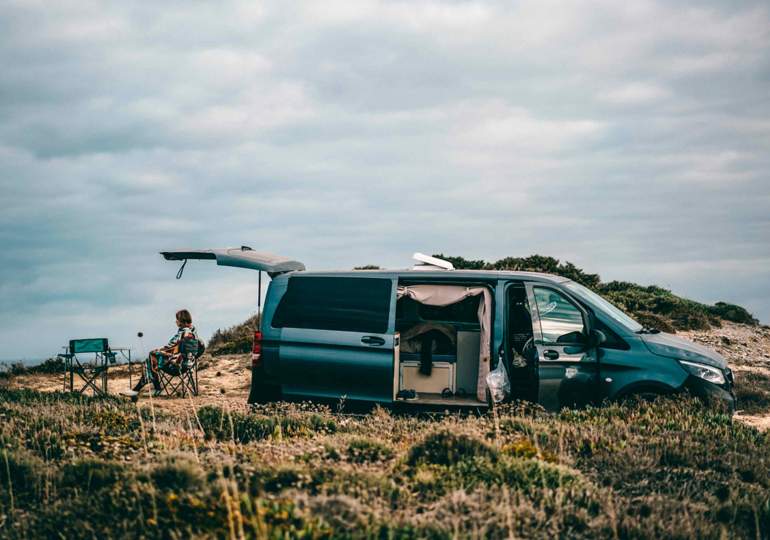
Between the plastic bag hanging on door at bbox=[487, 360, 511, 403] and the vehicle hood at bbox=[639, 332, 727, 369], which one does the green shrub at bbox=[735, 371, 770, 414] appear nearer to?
the vehicle hood at bbox=[639, 332, 727, 369]

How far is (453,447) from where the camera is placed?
21.1 feet

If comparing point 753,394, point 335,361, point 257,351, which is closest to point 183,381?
point 257,351

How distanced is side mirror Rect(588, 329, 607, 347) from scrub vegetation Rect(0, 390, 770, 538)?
31.3 inches

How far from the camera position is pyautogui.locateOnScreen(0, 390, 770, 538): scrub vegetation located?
485 centimetres

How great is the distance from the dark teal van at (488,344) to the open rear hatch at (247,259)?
0.04 m

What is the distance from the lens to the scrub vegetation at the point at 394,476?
4848 millimetres

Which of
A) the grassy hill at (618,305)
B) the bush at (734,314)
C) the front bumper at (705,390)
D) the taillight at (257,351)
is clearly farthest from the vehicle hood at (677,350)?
the bush at (734,314)

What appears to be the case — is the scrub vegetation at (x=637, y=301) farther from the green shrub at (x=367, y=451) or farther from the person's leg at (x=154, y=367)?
the green shrub at (x=367, y=451)

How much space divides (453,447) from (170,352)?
916 cm

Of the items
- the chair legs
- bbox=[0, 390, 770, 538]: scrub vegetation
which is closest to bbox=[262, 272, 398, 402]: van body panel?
bbox=[0, 390, 770, 538]: scrub vegetation

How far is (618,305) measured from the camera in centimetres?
2361

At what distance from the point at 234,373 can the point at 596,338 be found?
1162cm

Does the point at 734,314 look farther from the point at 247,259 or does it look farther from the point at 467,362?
the point at 247,259

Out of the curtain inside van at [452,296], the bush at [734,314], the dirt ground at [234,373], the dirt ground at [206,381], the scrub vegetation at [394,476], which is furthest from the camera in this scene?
the bush at [734,314]
